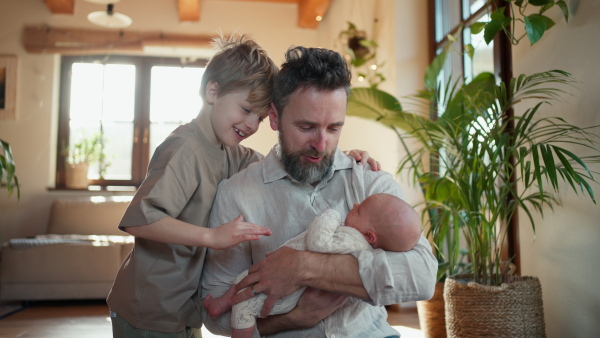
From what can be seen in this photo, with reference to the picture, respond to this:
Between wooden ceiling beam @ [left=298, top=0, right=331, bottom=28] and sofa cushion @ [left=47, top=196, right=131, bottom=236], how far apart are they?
3.13 meters

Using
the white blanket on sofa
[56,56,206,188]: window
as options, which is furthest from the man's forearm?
[56,56,206,188]: window

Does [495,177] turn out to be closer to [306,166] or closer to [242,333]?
[306,166]

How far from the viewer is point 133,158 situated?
22.1 ft

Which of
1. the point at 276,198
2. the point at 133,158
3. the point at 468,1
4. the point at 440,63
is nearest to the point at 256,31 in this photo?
the point at 133,158

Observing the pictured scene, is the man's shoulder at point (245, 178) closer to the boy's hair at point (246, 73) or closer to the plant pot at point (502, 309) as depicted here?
the boy's hair at point (246, 73)

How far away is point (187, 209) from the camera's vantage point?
1.59m

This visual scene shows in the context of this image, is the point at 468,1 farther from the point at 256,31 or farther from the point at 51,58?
the point at 51,58

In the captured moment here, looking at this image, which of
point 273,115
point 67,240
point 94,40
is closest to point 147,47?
point 94,40

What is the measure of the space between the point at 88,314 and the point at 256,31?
4.10m

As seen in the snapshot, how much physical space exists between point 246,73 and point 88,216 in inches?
183

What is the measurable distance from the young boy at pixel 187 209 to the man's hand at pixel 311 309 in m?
0.20

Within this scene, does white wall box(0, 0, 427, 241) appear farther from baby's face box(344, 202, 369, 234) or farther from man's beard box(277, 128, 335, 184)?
baby's face box(344, 202, 369, 234)

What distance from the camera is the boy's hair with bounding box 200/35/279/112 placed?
1.72 m

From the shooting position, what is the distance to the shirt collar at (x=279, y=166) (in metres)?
1.62
